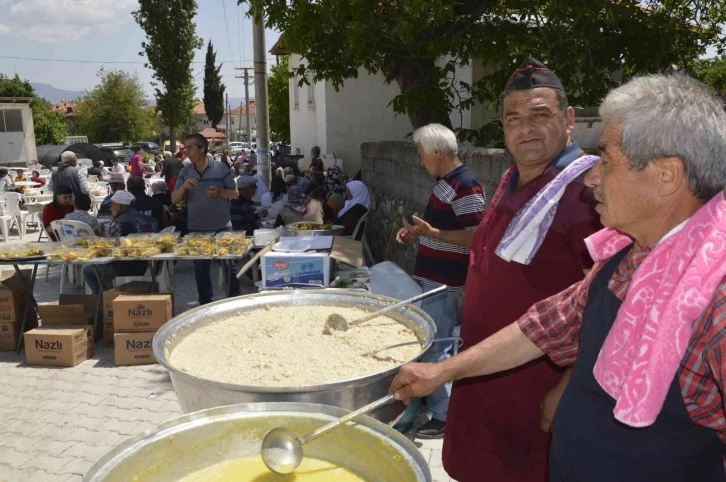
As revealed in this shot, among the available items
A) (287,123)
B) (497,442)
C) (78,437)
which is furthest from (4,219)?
(287,123)

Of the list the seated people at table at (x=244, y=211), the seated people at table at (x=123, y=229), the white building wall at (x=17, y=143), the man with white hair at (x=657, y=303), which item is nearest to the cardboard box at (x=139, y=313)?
the seated people at table at (x=123, y=229)

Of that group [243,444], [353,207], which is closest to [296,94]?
[353,207]

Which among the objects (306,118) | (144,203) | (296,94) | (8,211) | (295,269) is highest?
(296,94)

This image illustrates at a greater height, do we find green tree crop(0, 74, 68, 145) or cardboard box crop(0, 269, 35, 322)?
green tree crop(0, 74, 68, 145)

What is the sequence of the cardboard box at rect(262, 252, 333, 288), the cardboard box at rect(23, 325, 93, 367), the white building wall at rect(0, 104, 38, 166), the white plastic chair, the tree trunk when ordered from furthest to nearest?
the white building wall at rect(0, 104, 38, 166), the white plastic chair, the tree trunk, the cardboard box at rect(23, 325, 93, 367), the cardboard box at rect(262, 252, 333, 288)

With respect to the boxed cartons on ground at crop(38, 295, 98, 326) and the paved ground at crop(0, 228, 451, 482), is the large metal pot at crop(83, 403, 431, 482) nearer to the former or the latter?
the paved ground at crop(0, 228, 451, 482)

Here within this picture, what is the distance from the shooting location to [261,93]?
9406 millimetres

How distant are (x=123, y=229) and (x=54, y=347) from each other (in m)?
1.74

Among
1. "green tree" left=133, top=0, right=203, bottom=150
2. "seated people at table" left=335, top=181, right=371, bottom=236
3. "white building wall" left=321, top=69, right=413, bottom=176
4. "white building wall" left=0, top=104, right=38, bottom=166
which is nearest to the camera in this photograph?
"seated people at table" left=335, top=181, right=371, bottom=236

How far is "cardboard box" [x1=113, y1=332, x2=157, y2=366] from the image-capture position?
197 inches

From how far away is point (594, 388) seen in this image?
1232 millimetres

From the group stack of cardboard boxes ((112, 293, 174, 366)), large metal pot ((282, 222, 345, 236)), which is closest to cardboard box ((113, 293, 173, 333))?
stack of cardboard boxes ((112, 293, 174, 366))

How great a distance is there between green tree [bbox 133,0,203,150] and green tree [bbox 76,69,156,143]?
77.1 feet

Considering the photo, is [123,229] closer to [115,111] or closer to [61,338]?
[61,338]
